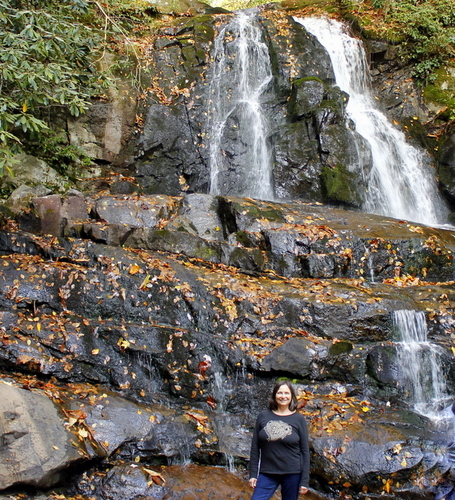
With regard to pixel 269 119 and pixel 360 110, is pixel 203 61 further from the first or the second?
pixel 360 110

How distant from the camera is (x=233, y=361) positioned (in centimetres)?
616

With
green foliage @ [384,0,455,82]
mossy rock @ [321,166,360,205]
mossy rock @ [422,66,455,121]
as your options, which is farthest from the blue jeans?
green foliage @ [384,0,455,82]

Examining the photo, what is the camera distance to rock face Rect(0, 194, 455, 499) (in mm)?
4996

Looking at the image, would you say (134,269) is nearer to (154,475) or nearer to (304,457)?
(154,475)

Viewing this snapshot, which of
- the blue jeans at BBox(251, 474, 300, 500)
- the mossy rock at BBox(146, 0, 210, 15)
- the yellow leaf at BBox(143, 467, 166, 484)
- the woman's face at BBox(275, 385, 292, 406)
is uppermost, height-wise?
the mossy rock at BBox(146, 0, 210, 15)

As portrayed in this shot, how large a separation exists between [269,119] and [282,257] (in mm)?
6022

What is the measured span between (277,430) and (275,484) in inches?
16.8

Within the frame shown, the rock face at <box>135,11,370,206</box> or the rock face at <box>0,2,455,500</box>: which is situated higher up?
the rock face at <box>135,11,370,206</box>

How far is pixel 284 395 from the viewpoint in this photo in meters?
3.51

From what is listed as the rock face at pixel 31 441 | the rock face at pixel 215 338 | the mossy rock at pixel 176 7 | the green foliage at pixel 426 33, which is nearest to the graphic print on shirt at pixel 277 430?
the rock face at pixel 215 338

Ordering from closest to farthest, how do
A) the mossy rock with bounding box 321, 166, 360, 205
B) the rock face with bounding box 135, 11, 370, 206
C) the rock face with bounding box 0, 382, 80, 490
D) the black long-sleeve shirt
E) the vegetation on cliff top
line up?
the black long-sleeve shirt → the rock face with bounding box 0, 382, 80, 490 → the vegetation on cliff top → the mossy rock with bounding box 321, 166, 360, 205 → the rock face with bounding box 135, 11, 370, 206

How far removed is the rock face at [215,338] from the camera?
16.4 ft

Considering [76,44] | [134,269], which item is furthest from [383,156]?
[134,269]

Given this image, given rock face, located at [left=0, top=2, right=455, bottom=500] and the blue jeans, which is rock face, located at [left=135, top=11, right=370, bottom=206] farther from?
the blue jeans
